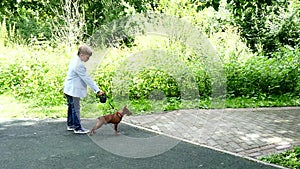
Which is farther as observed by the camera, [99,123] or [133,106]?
[133,106]

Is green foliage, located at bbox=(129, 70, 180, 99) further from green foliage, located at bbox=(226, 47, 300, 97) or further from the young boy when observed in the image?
green foliage, located at bbox=(226, 47, 300, 97)

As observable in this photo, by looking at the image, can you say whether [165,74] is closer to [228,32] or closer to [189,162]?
[189,162]

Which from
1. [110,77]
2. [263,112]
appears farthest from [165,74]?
[263,112]

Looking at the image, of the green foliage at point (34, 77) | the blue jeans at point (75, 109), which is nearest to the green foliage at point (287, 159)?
the blue jeans at point (75, 109)

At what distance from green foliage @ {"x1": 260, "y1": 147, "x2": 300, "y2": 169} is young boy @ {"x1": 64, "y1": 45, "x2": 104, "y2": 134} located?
8.08ft

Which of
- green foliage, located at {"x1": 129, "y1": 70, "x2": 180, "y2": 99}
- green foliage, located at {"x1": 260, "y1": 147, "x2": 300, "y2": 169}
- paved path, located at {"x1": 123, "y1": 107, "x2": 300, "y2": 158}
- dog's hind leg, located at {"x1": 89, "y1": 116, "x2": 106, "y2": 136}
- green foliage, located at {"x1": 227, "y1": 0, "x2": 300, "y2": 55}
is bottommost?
green foliage, located at {"x1": 260, "y1": 147, "x2": 300, "y2": 169}

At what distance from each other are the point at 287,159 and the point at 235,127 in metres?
1.77

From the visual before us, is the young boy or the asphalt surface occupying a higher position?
the young boy

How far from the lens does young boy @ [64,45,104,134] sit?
19.6 ft

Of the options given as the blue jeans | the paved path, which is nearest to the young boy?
the blue jeans

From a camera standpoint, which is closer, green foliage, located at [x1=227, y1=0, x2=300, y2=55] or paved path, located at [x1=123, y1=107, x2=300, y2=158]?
paved path, located at [x1=123, y1=107, x2=300, y2=158]

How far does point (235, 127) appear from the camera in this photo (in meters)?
6.80

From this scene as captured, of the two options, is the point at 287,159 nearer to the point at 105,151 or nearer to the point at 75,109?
the point at 105,151

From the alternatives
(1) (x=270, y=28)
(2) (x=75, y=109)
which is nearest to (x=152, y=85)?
(2) (x=75, y=109)
